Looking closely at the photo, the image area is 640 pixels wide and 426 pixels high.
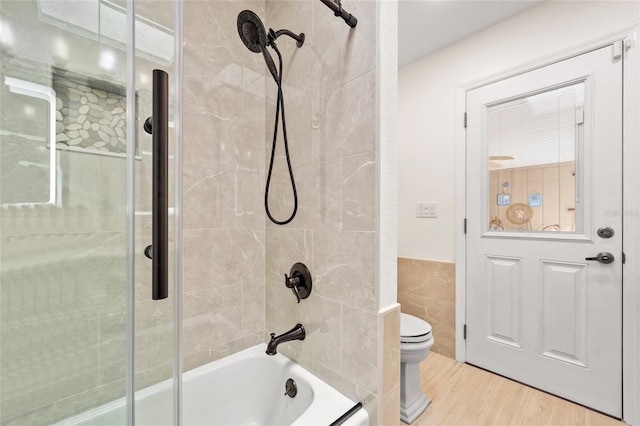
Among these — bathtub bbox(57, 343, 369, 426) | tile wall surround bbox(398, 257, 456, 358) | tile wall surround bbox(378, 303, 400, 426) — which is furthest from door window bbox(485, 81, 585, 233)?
bathtub bbox(57, 343, 369, 426)

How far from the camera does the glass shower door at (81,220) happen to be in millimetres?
604

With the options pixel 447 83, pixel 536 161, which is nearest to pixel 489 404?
pixel 536 161

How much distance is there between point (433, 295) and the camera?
7.25 feet

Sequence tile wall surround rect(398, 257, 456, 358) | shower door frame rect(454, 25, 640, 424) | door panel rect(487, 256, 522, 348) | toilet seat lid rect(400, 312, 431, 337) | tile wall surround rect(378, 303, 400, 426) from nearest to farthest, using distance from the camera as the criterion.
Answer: tile wall surround rect(378, 303, 400, 426), shower door frame rect(454, 25, 640, 424), toilet seat lid rect(400, 312, 431, 337), door panel rect(487, 256, 522, 348), tile wall surround rect(398, 257, 456, 358)

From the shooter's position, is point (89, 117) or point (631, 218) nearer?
point (89, 117)

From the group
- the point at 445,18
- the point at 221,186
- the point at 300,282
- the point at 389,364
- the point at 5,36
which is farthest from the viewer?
the point at 445,18

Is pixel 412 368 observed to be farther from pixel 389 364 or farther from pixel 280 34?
pixel 280 34

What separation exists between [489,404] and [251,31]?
88.2 inches

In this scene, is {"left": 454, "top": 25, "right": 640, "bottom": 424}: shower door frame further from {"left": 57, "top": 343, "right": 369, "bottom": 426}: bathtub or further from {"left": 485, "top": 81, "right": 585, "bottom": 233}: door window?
{"left": 57, "top": 343, "right": 369, "bottom": 426}: bathtub

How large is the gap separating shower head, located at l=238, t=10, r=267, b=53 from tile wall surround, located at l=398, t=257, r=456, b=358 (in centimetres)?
190

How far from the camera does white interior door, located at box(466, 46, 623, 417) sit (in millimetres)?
1539

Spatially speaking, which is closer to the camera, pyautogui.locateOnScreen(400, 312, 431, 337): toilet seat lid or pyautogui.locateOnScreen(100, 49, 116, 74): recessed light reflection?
pyautogui.locateOnScreen(100, 49, 116, 74): recessed light reflection

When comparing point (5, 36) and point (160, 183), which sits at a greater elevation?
point (5, 36)

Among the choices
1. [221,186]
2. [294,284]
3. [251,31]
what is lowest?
[294,284]
